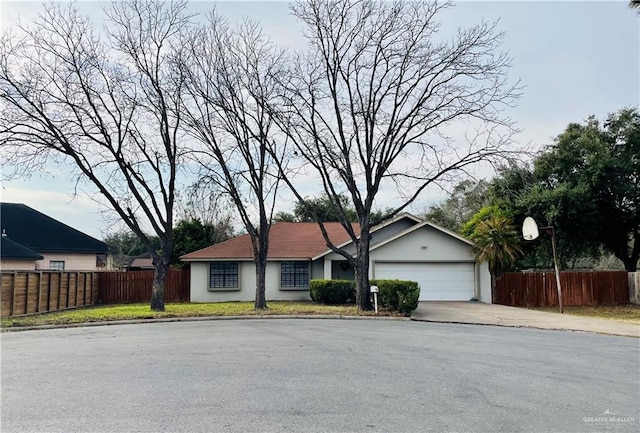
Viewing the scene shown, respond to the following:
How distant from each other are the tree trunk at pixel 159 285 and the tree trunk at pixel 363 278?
7958 mm

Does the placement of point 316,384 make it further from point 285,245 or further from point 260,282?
point 285,245

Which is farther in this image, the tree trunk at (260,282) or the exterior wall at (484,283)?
the exterior wall at (484,283)

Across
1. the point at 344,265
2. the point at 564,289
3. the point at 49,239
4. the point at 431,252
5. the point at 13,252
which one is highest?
the point at 49,239

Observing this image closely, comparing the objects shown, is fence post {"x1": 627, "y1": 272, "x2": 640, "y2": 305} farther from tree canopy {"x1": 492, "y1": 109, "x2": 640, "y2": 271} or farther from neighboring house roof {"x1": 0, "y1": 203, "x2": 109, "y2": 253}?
neighboring house roof {"x1": 0, "y1": 203, "x2": 109, "y2": 253}

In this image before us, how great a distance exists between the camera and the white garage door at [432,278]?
81.3 feet

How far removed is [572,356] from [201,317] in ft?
39.4

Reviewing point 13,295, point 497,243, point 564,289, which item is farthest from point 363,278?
point 13,295

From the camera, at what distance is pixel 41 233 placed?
110 feet

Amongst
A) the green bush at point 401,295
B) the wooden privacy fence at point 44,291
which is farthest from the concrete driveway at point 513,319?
the wooden privacy fence at point 44,291

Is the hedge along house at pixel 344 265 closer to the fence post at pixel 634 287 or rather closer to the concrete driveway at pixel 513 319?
the concrete driveway at pixel 513 319

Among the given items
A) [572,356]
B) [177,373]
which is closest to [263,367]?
[177,373]

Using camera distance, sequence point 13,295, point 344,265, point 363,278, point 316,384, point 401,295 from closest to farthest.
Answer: point 316,384, point 13,295, point 401,295, point 363,278, point 344,265

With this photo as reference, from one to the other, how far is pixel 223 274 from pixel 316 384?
19.6m

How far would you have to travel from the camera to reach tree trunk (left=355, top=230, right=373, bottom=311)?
64.0 feet
